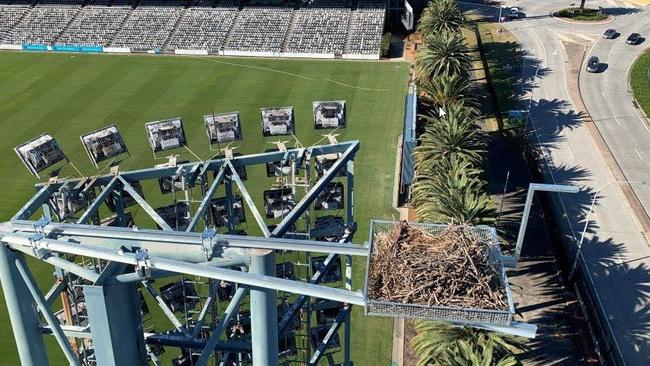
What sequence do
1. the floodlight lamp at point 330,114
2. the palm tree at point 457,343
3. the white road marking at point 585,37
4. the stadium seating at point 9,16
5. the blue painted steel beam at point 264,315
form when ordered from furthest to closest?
the stadium seating at point 9,16, the white road marking at point 585,37, the floodlight lamp at point 330,114, the palm tree at point 457,343, the blue painted steel beam at point 264,315

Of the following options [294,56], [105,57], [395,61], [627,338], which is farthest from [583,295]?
[105,57]

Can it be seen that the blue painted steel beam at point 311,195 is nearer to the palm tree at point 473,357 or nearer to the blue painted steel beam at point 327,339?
the blue painted steel beam at point 327,339

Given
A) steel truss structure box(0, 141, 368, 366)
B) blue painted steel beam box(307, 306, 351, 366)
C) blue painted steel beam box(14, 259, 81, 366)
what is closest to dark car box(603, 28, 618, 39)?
blue painted steel beam box(307, 306, 351, 366)

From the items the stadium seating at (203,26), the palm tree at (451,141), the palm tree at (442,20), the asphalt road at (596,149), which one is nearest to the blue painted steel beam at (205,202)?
the palm tree at (451,141)

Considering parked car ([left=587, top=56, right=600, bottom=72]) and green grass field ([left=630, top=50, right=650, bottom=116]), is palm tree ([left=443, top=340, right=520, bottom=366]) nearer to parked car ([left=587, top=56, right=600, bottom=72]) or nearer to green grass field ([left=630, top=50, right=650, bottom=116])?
green grass field ([left=630, top=50, right=650, bottom=116])

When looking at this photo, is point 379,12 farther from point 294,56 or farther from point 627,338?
point 627,338

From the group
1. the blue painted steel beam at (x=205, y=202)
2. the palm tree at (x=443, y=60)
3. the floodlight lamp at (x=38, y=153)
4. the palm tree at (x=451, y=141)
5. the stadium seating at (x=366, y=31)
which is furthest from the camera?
the stadium seating at (x=366, y=31)

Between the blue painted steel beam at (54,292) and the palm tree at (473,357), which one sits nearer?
the blue painted steel beam at (54,292)

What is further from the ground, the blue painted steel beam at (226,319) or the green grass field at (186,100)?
the green grass field at (186,100)
